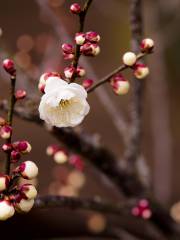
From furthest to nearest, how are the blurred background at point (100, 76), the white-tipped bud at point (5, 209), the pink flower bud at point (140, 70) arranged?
the blurred background at point (100, 76) < the pink flower bud at point (140, 70) < the white-tipped bud at point (5, 209)

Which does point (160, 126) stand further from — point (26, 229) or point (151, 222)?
point (26, 229)

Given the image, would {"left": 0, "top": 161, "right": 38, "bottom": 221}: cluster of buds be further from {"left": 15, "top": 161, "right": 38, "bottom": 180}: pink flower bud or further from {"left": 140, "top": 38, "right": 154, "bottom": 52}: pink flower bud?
{"left": 140, "top": 38, "right": 154, "bottom": 52}: pink flower bud

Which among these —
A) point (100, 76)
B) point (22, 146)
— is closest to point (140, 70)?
point (22, 146)

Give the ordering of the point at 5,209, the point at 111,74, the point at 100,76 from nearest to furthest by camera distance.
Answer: the point at 5,209 → the point at 111,74 → the point at 100,76

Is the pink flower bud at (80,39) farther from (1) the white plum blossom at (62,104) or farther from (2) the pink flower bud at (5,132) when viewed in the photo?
(2) the pink flower bud at (5,132)

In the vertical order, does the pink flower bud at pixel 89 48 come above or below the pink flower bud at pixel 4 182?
above

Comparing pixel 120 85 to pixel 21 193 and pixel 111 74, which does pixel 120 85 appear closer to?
pixel 111 74

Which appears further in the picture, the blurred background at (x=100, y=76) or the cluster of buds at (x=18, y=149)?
the blurred background at (x=100, y=76)

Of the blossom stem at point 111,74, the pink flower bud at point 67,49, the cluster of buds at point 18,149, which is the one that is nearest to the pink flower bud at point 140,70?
the blossom stem at point 111,74
